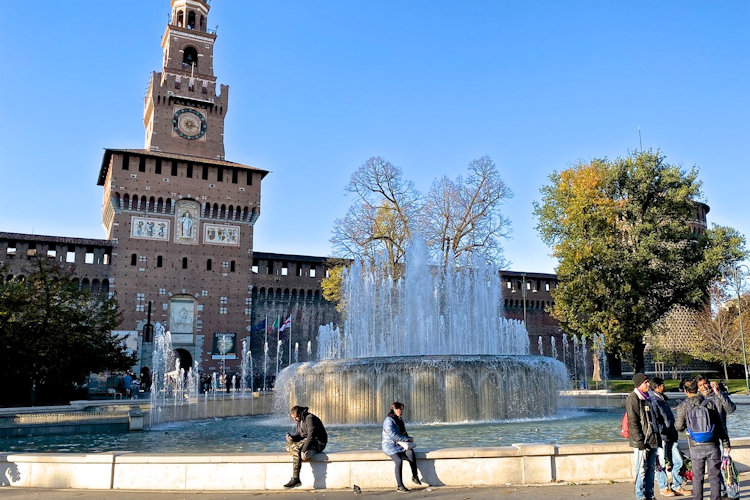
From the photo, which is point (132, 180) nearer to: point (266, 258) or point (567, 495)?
point (266, 258)

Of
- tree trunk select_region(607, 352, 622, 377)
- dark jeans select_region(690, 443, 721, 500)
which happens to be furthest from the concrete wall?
tree trunk select_region(607, 352, 622, 377)

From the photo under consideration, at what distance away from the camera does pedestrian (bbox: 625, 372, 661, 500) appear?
6.17 m

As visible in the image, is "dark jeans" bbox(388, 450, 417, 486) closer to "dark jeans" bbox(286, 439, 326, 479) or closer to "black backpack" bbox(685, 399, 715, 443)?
"dark jeans" bbox(286, 439, 326, 479)

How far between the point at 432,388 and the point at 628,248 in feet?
67.1

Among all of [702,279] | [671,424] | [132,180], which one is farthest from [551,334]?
[671,424]

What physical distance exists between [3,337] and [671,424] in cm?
2006

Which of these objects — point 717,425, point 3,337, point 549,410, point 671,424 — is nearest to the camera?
point 717,425

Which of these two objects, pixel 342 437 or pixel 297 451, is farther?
pixel 342 437

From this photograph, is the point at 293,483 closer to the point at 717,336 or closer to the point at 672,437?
the point at 672,437

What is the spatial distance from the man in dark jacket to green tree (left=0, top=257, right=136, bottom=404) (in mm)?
16504

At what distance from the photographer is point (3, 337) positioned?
20484mm

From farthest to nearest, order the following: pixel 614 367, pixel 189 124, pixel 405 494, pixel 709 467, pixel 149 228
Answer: pixel 189 124, pixel 149 228, pixel 614 367, pixel 405 494, pixel 709 467

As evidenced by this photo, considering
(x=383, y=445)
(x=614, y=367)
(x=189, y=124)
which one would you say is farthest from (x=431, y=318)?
(x=189, y=124)

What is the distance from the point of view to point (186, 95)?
1738 inches
